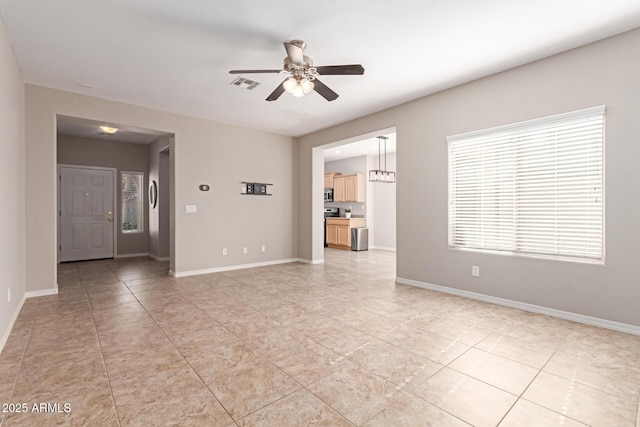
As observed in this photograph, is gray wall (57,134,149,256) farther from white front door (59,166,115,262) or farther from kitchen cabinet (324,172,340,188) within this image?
kitchen cabinet (324,172,340,188)

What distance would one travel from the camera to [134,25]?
2793mm

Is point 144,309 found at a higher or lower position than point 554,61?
lower

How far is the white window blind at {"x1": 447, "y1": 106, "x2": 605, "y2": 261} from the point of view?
3111 mm

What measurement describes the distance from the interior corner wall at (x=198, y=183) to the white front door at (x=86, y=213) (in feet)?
10.9

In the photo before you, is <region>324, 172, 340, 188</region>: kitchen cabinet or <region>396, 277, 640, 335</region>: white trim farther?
<region>324, 172, 340, 188</region>: kitchen cabinet

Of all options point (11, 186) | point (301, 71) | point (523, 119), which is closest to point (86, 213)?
point (11, 186)

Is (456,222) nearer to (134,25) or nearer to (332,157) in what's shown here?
(134,25)

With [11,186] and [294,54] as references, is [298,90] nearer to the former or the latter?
[294,54]

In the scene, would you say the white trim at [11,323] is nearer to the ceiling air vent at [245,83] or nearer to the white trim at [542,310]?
the ceiling air vent at [245,83]

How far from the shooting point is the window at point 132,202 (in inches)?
305

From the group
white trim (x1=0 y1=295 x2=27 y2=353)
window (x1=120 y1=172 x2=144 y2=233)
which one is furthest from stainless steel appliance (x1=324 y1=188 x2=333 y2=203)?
white trim (x1=0 y1=295 x2=27 y2=353)

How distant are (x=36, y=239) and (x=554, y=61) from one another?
6712 mm

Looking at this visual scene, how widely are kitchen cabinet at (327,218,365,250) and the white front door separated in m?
5.87

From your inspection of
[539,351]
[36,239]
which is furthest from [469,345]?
[36,239]
